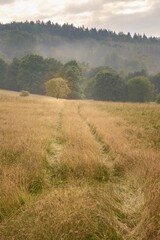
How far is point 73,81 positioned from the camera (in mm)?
87062

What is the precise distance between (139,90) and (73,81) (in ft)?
62.0

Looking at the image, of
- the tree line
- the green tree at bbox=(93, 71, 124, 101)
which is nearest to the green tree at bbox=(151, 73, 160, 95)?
the tree line

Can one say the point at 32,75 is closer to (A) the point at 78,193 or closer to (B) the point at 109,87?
(B) the point at 109,87

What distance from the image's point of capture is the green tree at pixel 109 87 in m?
91.0

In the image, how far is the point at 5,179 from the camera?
8.09m

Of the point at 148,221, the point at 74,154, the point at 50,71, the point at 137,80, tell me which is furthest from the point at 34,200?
the point at 50,71

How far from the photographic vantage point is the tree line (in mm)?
88000

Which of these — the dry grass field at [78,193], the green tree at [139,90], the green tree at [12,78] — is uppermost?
the green tree at [12,78]

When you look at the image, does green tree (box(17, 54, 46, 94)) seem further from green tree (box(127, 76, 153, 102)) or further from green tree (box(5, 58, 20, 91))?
green tree (box(127, 76, 153, 102))

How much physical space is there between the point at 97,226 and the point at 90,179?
11.1 ft

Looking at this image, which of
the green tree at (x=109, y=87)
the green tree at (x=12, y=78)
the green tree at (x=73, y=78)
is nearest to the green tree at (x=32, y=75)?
the green tree at (x=12, y=78)

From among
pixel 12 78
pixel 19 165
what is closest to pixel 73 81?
pixel 12 78

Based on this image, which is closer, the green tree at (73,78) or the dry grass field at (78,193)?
the dry grass field at (78,193)

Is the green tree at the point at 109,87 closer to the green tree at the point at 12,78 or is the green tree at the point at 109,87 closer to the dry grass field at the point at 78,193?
the green tree at the point at 12,78
